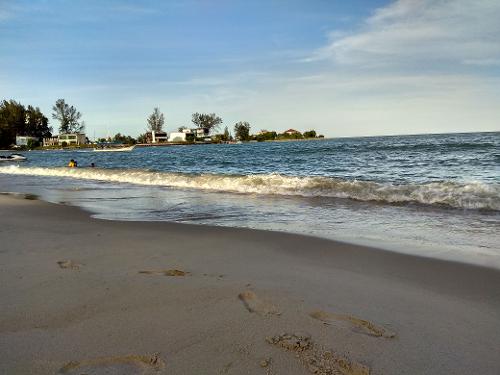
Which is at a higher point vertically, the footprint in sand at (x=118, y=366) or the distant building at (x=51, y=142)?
the distant building at (x=51, y=142)

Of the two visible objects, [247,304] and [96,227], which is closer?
[247,304]

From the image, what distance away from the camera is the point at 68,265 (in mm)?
4430

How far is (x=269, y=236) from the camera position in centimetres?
623

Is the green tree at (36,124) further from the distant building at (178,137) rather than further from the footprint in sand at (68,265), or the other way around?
the footprint in sand at (68,265)

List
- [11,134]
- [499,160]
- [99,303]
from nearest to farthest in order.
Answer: [99,303] → [499,160] → [11,134]

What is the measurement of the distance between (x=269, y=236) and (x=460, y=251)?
2.64 meters

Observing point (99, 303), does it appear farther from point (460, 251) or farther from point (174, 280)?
point (460, 251)

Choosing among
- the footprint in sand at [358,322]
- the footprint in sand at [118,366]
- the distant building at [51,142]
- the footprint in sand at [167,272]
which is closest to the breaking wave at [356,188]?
the footprint in sand at [358,322]

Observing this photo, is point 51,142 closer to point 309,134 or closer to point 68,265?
point 309,134

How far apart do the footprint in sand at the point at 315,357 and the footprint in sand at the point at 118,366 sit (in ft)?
2.44

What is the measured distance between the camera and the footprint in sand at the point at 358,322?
2789 mm

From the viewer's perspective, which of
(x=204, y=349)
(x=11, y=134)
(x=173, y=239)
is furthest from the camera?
(x=11, y=134)

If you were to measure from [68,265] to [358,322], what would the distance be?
3.17 metres

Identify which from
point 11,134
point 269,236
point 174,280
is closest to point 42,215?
point 269,236
